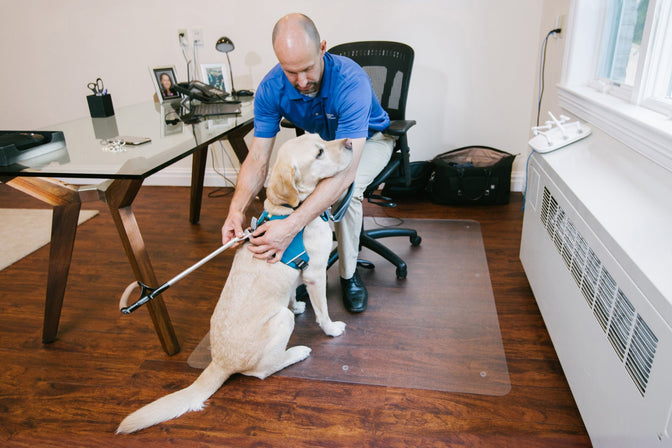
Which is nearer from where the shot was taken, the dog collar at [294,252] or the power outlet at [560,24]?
the dog collar at [294,252]

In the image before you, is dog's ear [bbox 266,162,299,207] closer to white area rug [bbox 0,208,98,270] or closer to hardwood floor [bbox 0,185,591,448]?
hardwood floor [bbox 0,185,591,448]

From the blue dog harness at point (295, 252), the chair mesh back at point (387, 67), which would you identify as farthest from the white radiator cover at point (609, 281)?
the blue dog harness at point (295, 252)

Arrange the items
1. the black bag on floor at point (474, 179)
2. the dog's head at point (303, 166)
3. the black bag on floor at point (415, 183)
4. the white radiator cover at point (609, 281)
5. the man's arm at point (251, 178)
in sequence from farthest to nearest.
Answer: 1. the black bag on floor at point (415, 183)
2. the black bag on floor at point (474, 179)
3. the man's arm at point (251, 178)
4. the dog's head at point (303, 166)
5. the white radiator cover at point (609, 281)

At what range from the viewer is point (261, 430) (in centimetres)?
138

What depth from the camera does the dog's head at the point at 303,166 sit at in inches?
54.7

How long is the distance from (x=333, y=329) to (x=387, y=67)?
1329 mm

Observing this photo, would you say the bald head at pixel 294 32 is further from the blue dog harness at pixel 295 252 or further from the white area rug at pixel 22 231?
the white area rug at pixel 22 231


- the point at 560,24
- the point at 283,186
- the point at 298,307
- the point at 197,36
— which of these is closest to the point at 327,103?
the point at 283,186

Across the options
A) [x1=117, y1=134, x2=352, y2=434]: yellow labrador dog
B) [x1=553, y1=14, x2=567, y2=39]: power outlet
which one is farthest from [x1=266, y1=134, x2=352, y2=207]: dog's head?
[x1=553, y1=14, x2=567, y2=39]: power outlet

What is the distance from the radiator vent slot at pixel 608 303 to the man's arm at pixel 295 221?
786 millimetres

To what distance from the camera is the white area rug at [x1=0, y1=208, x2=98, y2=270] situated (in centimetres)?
260

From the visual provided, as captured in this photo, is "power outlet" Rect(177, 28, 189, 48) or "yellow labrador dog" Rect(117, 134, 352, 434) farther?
"power outlet" Rect(177, 28, 189, 48)

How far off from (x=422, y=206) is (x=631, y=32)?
1488 mm

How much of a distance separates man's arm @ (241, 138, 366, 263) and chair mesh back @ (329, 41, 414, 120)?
672 millimetres
